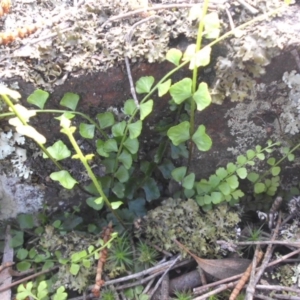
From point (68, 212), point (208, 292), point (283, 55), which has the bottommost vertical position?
point (208, 292)

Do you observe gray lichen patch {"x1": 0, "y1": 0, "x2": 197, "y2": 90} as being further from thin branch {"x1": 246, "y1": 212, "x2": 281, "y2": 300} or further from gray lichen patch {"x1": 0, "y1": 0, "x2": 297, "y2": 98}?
thin branch {"x1": 246, "y1": 212, "x2": 281, "y2": 300}

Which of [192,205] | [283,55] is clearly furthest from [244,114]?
[192,205]

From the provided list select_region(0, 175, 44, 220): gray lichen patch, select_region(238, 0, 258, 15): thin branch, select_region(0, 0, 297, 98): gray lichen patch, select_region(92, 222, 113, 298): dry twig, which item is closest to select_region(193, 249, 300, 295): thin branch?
select_region(92, 222, 113, 298): dry twig

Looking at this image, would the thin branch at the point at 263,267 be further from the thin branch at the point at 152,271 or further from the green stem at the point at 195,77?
the green stem at the point at 195,77

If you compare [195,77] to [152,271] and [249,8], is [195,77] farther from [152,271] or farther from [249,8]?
[152,271]

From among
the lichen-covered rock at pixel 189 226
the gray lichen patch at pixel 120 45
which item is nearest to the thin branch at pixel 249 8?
the gray lichen patch at pixel 120 45

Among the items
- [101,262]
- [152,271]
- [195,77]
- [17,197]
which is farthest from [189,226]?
[17,197]

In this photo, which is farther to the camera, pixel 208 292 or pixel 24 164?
pixel 24 164

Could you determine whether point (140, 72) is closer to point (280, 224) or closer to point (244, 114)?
point (244, 114)
